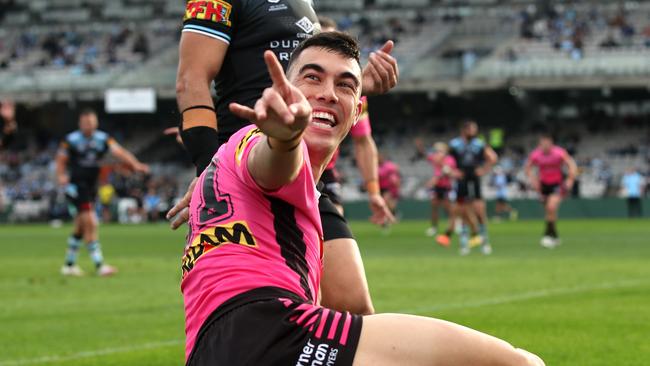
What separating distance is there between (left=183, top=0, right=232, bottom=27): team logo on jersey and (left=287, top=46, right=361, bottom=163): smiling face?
65.5 inches

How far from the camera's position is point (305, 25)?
6078 millimetres

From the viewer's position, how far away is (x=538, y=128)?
54.7 metres

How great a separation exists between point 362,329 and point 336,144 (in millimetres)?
747

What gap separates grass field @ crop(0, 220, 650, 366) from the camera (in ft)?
28.8

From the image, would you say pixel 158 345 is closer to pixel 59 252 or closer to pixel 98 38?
pixel 59 252

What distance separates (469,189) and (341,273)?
18.1 meters

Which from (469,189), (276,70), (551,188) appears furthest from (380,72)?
(551,188)

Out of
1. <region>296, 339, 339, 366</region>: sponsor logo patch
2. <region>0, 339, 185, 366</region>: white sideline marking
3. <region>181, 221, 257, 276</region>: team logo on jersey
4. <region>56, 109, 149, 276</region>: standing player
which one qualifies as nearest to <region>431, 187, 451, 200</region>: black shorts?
<region>56, 109, 149, 276</region>: standing player

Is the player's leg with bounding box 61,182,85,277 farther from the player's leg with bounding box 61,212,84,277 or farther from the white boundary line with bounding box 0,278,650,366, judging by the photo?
the white boundary line with bounding box 0,278,650,366

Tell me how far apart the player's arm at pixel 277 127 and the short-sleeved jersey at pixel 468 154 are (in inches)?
806

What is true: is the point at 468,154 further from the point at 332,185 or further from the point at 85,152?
the point at 332,185

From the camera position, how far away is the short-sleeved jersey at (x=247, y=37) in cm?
579

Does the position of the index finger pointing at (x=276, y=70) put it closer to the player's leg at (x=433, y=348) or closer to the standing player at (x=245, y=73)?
the player's leg at (x=433, y=348)

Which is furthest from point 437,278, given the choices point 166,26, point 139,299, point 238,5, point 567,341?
point 166,26
